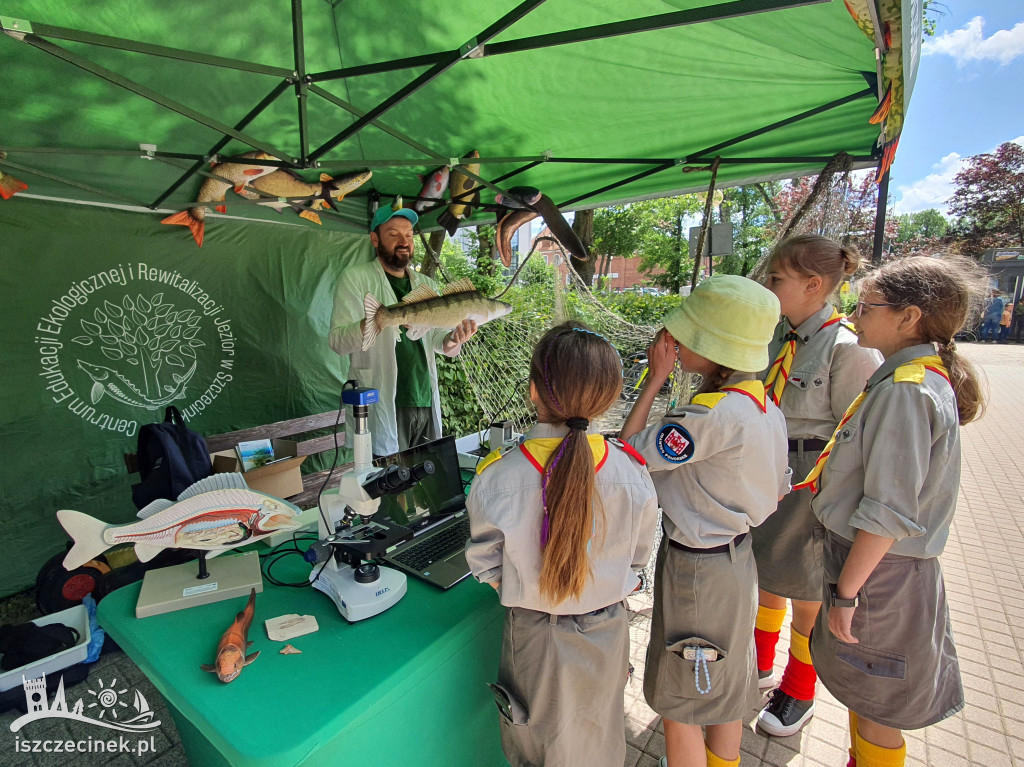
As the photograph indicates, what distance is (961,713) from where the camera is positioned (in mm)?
2082

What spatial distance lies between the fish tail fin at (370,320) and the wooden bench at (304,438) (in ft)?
4.01

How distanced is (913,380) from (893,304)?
0.89 ft

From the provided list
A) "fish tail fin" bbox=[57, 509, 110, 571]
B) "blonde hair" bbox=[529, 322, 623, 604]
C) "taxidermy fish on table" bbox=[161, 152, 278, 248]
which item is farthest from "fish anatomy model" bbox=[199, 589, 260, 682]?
"taxidermy fish on table" bbox=[161, 152, 278, 248]

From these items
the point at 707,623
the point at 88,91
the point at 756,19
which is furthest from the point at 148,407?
the point at 756,19

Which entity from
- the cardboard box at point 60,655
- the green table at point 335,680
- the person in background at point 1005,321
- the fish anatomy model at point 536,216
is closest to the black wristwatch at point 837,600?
the green table at point 335,680

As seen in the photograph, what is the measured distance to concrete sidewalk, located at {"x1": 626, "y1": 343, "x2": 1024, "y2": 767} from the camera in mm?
1868

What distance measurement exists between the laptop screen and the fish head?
0.57 metres

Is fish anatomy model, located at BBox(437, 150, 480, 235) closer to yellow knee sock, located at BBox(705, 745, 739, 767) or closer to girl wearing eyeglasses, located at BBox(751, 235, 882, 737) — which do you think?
girl wearing eyeglasses, located at BBox(751, 235, 882, 737)

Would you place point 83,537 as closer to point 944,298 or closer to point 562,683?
point 562,683

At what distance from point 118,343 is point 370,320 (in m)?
2.00

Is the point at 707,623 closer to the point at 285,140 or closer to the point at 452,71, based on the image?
the point at 452,71

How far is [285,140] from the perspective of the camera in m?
2.73

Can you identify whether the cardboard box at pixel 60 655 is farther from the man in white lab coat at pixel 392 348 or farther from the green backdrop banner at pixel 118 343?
the man in white lab coat at pixel 392 348

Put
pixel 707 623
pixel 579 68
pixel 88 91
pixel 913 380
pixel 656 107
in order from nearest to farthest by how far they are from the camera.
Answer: pixel 913 380 < pixel 707 623 < pixel 88 91 < pixel 579 68 < pixel 656 107
